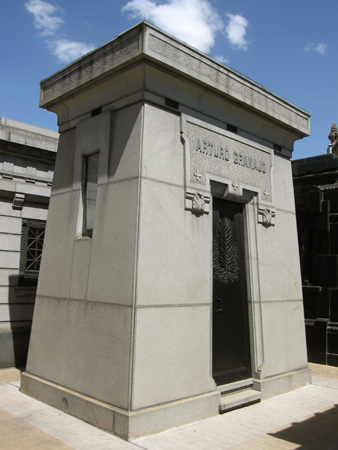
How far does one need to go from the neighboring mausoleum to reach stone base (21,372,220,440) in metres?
3.24

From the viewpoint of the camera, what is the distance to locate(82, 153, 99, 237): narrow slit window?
693 centimetres

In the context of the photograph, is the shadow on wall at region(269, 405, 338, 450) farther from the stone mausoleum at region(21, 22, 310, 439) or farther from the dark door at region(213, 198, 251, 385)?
the dark door at region(213, 198, 251, 385)

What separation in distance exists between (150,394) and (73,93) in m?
4.98

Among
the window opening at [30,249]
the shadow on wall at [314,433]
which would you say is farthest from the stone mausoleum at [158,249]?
the window opening at [30,249]

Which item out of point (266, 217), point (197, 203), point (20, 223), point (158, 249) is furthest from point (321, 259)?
point (20, 223)

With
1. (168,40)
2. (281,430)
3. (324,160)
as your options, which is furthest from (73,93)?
(324,160)

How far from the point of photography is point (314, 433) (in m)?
5.71

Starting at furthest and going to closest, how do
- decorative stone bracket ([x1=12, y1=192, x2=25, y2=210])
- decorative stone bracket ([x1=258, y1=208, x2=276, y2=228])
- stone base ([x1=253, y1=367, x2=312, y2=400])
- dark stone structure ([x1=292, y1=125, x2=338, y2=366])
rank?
dark stone structure ([x1=292, y1=125, x2=338, y2=366]), decorative stone bracket ([x1=12, y1=192, x2=25, y2=210]), decorative stone bracket ([x1=258, y1=208, x2=276, y2=228]), stone base ([x1=253, y1=367, x2=312, y2=400])

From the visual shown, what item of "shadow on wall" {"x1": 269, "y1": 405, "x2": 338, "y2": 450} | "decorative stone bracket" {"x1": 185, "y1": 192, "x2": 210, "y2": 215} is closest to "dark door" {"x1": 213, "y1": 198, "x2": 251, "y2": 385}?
"decorative stone bracket" {"x1": 185, "y1": 192, "x2": 210, "y2": 215}

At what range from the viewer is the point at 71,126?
24.8 feet

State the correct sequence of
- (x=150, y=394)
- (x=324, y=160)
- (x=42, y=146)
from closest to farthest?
(x=150, y=394)
(x=42, y=146)
(x=324, y=160)

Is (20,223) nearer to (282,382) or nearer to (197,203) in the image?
(197,203)

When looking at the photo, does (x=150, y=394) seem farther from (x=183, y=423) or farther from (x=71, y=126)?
(x=71, y=126)

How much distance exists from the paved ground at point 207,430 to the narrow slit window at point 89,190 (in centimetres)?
282
